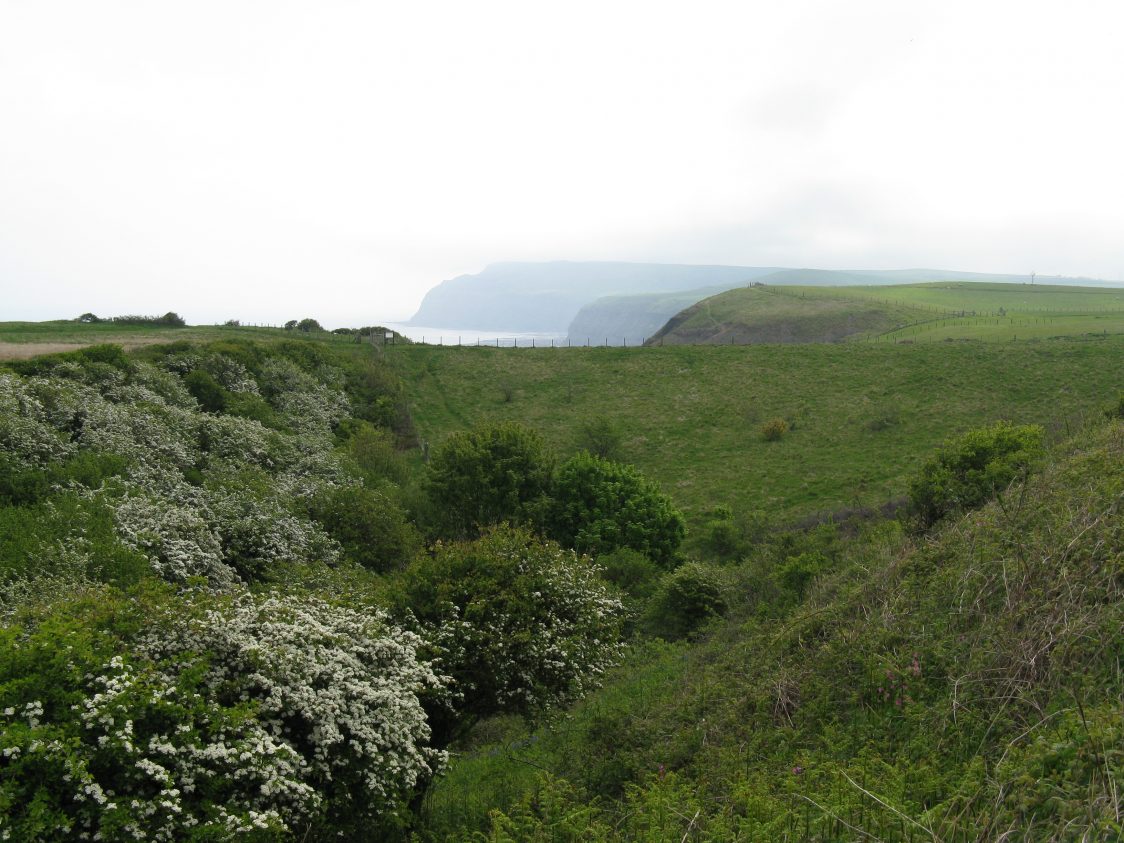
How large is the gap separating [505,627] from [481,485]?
800 inches

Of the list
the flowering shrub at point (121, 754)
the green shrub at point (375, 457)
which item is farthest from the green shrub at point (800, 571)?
the green shrub at point (375, 457)

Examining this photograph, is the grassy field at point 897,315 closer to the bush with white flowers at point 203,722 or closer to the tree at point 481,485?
the tree at point 481,485

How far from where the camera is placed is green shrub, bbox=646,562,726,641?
84.3 feet

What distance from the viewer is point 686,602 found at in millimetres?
26234

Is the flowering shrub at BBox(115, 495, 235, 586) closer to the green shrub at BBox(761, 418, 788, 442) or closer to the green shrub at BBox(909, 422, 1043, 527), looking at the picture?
the green shrub at BBox(909, 422, 1043, 527)

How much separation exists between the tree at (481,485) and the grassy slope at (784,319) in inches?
2576

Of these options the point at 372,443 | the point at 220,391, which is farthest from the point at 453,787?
the point at 220,391

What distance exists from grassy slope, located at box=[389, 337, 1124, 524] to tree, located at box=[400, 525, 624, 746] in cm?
2741

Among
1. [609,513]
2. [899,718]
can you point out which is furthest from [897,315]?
[899,718]

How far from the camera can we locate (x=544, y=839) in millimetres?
9320

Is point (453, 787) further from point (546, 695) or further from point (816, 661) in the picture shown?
point (816, 661)

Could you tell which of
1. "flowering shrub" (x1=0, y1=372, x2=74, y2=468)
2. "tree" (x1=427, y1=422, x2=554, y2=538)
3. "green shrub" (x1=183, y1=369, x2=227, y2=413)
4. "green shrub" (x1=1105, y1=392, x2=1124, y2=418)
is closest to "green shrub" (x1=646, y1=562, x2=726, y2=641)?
"tree" (x1=427, y1=422, x2=554, y2=538)

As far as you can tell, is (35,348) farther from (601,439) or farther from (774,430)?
(774,430)

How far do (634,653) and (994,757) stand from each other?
1401cm
